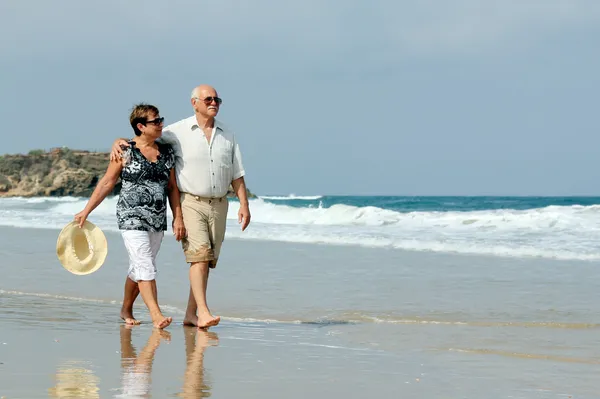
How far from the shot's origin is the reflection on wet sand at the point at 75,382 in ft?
13.7

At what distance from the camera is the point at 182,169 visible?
675 centimetres

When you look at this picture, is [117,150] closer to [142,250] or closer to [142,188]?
[142,188]

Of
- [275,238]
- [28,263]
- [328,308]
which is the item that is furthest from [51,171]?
[328,308]

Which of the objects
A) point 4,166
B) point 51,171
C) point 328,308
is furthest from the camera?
point 4,166

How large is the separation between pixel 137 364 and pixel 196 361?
368 mm

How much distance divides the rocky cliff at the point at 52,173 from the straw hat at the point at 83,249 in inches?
2280

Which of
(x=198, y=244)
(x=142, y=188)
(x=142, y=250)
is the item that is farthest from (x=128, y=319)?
(x=142, y=188)

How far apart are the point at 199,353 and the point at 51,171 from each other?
68237 mm

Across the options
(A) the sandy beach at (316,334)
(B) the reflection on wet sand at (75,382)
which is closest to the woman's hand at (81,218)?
(A) the sandy beach at (316,334)

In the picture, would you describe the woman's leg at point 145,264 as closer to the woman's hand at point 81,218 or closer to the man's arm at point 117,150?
the woman's hand at point 81,218

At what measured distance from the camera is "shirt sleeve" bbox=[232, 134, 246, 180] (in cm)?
690

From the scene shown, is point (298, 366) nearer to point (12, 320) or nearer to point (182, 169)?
point (182, 169)

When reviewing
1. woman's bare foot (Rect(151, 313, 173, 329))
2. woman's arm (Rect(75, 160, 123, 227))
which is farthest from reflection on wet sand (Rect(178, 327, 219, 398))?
woman's arm (Rect(75, 160, 123, 227))

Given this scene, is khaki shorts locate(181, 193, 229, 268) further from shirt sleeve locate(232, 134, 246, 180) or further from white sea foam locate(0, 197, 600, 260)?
white sea foam locate(0, 197, 600, 260)
